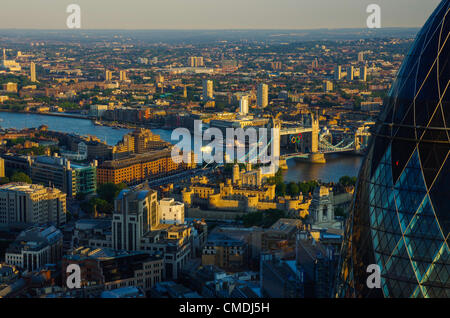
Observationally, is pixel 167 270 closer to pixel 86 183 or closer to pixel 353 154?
pixel 86 183

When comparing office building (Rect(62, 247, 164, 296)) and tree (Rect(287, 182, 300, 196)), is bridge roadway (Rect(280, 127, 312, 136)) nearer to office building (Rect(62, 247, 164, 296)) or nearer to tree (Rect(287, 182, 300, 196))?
tree (Rect(287, 182, 300, 196))

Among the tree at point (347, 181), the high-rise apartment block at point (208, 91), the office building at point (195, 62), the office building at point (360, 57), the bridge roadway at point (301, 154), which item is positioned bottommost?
the bridge roadway at point (301, 154)

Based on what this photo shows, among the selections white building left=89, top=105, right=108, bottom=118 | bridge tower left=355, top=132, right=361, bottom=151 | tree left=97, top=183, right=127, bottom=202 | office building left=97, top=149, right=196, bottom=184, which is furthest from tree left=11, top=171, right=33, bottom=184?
white building left=89, top=105, right=108, bottom=118

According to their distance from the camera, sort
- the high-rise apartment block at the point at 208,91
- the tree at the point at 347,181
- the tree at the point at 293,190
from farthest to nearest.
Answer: the high-rise apartment block at the point at 208,91, the tree at the point at 347,181, the tree at the point at 293,190

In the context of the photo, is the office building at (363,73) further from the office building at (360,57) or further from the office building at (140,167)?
the office building at (140,167)

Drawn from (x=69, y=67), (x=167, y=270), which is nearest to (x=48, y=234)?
(x=167, y=270)

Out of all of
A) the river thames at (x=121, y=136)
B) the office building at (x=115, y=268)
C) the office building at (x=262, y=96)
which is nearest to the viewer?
the office building at (x=115, y=268)

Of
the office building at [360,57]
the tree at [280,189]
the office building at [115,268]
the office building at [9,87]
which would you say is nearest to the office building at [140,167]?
the tree at [280,189]
